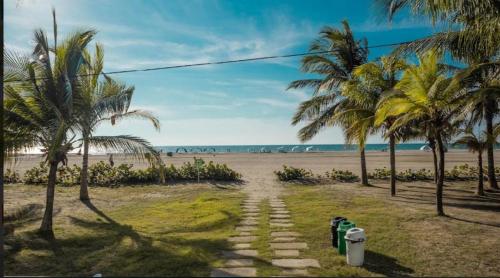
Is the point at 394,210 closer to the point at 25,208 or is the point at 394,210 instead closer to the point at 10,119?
the point at 10,119

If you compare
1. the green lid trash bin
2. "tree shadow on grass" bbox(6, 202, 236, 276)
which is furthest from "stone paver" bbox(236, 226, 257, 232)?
the green lid trash bin

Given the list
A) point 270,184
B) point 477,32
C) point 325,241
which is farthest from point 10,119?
point 270,184

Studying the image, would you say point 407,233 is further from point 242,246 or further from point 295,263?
point 242,246

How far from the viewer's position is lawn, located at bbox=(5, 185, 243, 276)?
6.25 metres

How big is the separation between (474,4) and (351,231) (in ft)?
20.1

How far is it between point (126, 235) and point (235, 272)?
3.76 metres

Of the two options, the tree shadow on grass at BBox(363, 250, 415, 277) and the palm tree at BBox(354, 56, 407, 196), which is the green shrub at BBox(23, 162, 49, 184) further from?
the tree shadow on grass at BBox(363, 250, 415, 277)

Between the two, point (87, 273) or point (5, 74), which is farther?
point (5, 74)

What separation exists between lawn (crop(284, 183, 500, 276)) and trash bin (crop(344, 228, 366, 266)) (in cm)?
15

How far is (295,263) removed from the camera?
624 cm

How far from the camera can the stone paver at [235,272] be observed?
5695 mm

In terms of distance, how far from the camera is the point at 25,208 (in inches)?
471

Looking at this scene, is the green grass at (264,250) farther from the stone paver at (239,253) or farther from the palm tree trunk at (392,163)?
the palm tree trunk at (392,163)

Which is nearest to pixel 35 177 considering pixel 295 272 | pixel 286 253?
pixel 286 253
